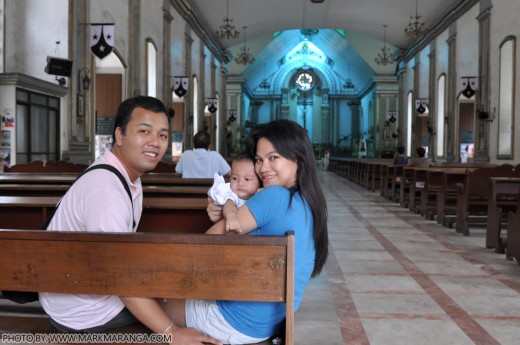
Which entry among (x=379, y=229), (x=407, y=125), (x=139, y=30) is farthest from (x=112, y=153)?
(x=407, y=125)

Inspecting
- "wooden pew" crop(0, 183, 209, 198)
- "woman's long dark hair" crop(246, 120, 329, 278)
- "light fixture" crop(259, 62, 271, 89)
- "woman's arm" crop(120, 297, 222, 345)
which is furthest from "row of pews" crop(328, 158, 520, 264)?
"light fixture" crop(259, 62, 271, 89)

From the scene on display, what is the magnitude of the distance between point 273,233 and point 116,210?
20.3 inches

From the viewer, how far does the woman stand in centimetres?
179

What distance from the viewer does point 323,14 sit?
21.8 metres

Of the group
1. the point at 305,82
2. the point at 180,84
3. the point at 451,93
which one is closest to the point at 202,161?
the point at 180,84

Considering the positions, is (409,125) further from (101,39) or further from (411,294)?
(411,294)

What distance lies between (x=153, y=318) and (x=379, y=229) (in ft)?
19.4

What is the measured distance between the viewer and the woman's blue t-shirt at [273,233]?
5.78 ft

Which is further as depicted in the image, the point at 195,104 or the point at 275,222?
the point at 195,104

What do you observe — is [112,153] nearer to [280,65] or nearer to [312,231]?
[312,231]

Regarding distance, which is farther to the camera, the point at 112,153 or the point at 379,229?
the point at 379,229

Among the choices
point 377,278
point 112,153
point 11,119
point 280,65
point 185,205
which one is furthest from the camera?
point 280,65

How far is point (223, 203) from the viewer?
2.20 metres

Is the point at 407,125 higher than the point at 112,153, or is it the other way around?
the point at 407,125
